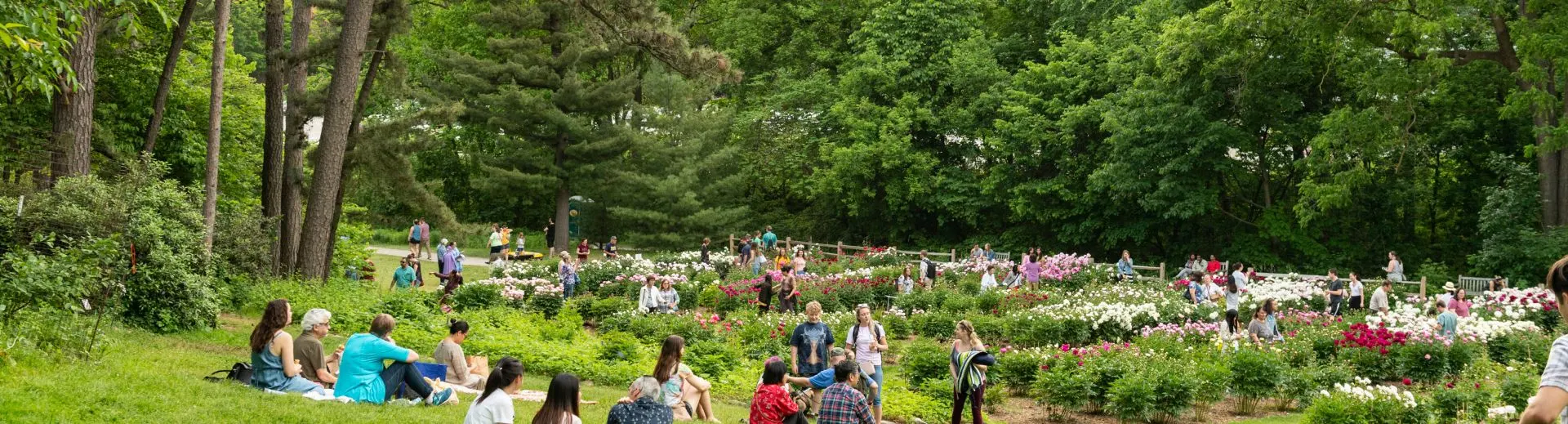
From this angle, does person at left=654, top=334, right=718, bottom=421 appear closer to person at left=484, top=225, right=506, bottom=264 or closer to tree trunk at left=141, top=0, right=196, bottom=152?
tree trunk at left=141, top=0, right=196, bottom=152

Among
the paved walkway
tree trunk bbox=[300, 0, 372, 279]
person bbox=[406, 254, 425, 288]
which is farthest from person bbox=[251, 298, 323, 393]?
the paved walkway

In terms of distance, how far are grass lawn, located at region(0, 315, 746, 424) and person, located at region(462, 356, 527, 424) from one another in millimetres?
2097

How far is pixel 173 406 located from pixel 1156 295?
17814 mm

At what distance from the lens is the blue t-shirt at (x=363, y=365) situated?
32.9ft

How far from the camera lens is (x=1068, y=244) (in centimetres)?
3947

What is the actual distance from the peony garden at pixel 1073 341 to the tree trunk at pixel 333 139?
1863mm

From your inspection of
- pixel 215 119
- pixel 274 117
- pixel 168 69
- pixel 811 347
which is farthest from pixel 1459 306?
pixel 168 69

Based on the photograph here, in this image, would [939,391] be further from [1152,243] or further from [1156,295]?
[1152,243]

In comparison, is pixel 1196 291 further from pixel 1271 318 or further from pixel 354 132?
pixel 354 132

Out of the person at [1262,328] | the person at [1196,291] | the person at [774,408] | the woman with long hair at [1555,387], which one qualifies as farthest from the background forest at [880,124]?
the woman with long hair at [1555,387]

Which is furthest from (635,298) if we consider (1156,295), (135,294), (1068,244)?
(1068,244)

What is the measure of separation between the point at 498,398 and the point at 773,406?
213cm

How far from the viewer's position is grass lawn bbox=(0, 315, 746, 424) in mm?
8664

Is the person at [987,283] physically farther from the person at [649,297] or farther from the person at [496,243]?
the person at [496,243]
